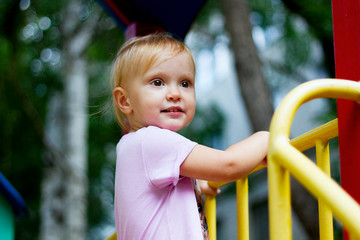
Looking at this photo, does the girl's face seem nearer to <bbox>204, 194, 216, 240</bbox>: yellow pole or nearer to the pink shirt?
the pink shirt

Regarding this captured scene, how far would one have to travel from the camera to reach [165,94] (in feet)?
5.15

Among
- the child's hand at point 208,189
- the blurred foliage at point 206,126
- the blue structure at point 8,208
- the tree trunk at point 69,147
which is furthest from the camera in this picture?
the blurred foliage at point 206,126

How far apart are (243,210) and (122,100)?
1.80 ft

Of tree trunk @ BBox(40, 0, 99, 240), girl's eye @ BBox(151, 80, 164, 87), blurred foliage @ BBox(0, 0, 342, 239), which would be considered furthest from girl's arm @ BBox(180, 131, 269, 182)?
tree trunk @ BBox(40, 0, 99, 240)

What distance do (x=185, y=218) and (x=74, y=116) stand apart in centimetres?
823

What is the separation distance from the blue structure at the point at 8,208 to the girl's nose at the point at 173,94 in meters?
3.04

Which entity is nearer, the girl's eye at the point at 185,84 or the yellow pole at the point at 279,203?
the yellow pole at the point at 279,203

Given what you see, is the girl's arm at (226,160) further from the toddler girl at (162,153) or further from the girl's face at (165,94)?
the girl's face at (165,94)

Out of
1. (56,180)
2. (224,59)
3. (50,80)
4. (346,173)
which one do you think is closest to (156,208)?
(346,173)

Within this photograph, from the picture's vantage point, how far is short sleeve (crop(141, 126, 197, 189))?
143 cm

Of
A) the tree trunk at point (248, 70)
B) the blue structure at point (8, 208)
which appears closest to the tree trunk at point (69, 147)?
the blue structure at point (8, 208)

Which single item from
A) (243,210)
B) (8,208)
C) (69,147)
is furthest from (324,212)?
(69,147)

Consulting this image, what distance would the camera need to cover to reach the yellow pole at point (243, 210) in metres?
1.74

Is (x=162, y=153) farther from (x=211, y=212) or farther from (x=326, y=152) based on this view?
(x=211, y=212)
